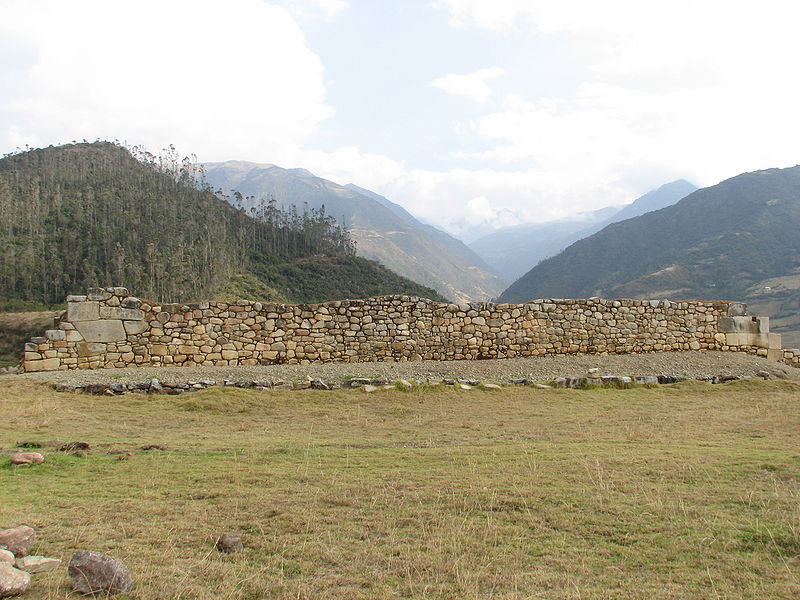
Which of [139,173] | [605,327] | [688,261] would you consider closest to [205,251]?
[139,173]

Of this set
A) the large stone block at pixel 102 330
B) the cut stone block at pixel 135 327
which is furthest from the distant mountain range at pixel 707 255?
the large stone block at pixel 102 330

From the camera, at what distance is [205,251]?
44.8 m

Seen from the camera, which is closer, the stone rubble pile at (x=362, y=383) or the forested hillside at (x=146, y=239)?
the stone rubble pile at (x=362, y=383)

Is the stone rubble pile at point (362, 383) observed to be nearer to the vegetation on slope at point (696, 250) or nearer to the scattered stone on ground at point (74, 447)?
the scattered stone on ground at point (74, 447)

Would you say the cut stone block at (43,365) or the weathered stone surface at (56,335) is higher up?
the weathered stone surface at (56,335)

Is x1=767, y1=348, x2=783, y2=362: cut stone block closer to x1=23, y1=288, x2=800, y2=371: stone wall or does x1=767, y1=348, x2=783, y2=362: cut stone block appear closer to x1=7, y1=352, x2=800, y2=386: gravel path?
x1=23, y1=288, x2=800, y2=371: stone wall

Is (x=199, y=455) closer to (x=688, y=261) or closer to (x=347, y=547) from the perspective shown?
(x=347, y=547)

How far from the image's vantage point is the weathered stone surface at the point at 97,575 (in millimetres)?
3176

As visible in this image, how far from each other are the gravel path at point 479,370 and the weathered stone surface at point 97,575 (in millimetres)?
8243

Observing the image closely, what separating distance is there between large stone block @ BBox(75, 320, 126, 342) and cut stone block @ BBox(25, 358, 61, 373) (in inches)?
31.4

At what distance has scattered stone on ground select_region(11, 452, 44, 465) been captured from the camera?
5805 millimetres

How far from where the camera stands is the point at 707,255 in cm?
8056

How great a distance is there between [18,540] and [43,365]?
1103cm

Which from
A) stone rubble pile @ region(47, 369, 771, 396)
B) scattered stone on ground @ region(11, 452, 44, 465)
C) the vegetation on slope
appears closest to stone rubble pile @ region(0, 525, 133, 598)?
scattered stone on ground @ region(11, 452, 44, 465)
